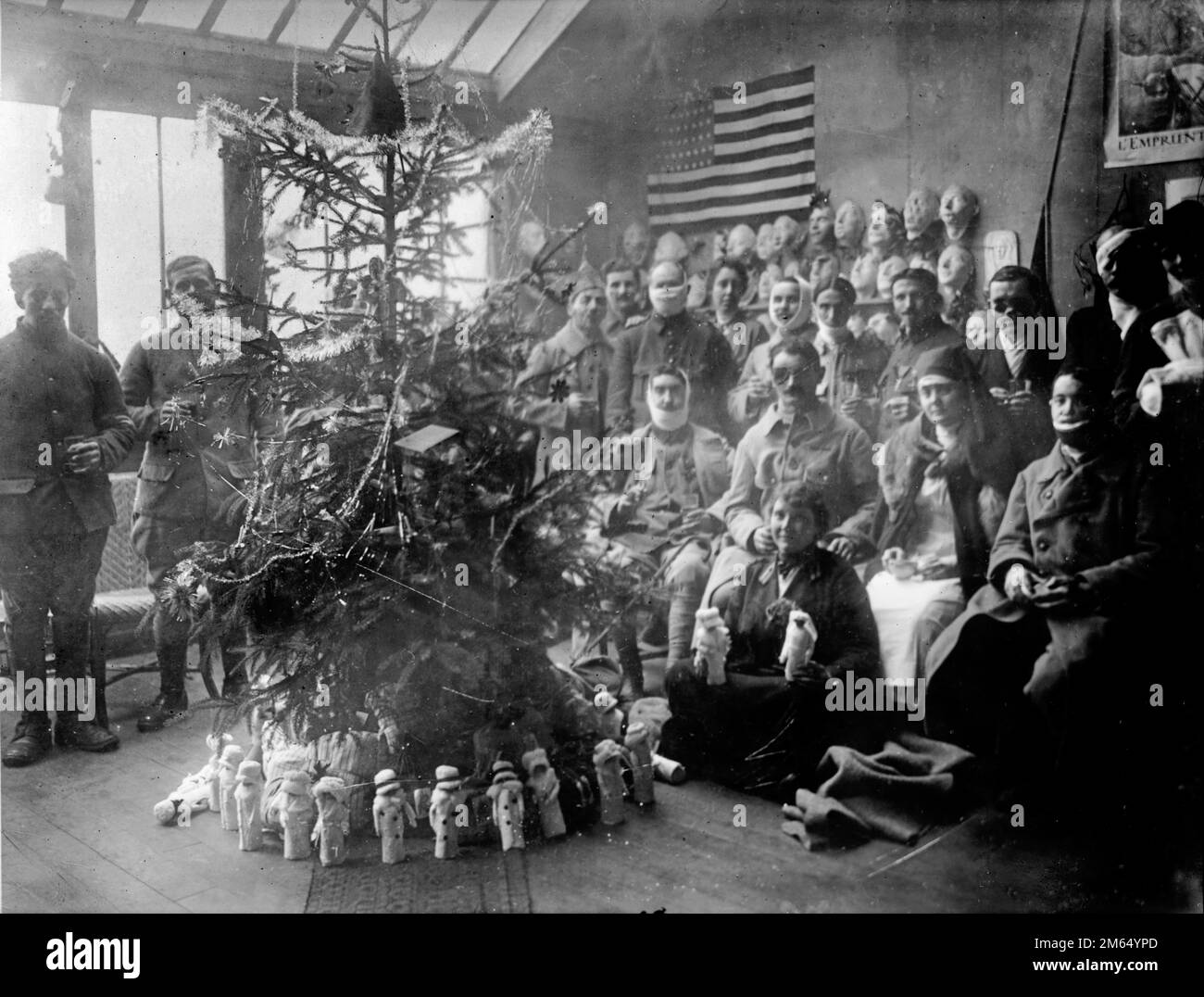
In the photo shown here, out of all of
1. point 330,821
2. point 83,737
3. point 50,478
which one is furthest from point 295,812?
point 50,478

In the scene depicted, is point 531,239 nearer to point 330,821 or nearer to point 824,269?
point 824,269

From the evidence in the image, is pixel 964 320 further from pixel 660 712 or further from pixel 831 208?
pixel 660 712

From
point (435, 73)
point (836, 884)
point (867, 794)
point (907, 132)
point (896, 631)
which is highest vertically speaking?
point (435, 73)

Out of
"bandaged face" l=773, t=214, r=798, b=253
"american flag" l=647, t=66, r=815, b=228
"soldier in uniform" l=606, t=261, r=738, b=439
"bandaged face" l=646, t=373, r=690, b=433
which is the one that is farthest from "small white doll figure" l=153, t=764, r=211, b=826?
"bandaged face" l=773, t=214, r=798, b=253

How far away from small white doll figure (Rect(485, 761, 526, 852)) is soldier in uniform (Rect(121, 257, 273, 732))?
1080mm

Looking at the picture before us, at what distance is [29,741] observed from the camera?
12.6 ft

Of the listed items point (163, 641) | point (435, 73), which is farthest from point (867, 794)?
point (435, 73)

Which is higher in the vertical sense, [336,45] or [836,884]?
[336,45]

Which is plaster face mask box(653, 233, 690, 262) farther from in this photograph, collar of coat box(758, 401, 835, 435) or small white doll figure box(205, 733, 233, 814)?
small white doll figure box(205, 733, 233, 814)

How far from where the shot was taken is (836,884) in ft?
11.6

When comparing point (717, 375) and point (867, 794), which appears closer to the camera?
point (867, 794)

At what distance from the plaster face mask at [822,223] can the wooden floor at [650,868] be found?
2.19 meters

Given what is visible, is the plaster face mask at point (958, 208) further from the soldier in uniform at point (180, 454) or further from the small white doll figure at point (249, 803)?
the small white doll figure at point (249, 803)
